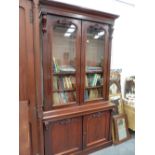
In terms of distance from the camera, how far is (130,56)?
3.18 metres

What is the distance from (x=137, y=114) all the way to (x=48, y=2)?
165 cm

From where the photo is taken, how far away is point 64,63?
222 cm

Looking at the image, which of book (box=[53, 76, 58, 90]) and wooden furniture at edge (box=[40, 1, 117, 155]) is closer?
wooden furniture at edge (box=[40, 1, 117, 155])

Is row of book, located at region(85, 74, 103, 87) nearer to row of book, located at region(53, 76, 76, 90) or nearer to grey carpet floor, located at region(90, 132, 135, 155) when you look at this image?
row of book, located at region(53, 76, 76, 90)

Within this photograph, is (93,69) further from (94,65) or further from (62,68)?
(62,68)

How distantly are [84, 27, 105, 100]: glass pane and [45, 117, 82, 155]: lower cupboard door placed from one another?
471 mm

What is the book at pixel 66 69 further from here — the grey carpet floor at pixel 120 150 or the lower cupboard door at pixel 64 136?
the grey carpet floor at pixel 120 150

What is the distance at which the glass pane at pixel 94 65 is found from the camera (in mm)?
2348

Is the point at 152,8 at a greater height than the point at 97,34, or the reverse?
the point at 97,34

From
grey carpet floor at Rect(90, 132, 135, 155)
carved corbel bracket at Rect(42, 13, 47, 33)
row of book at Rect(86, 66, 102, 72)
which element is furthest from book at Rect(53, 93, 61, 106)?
grey carpet floor at Rect(90, 132, 135, 155)

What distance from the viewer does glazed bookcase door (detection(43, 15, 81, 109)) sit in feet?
6.30

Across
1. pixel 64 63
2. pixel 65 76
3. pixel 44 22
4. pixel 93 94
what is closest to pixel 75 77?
pixel 65 76
